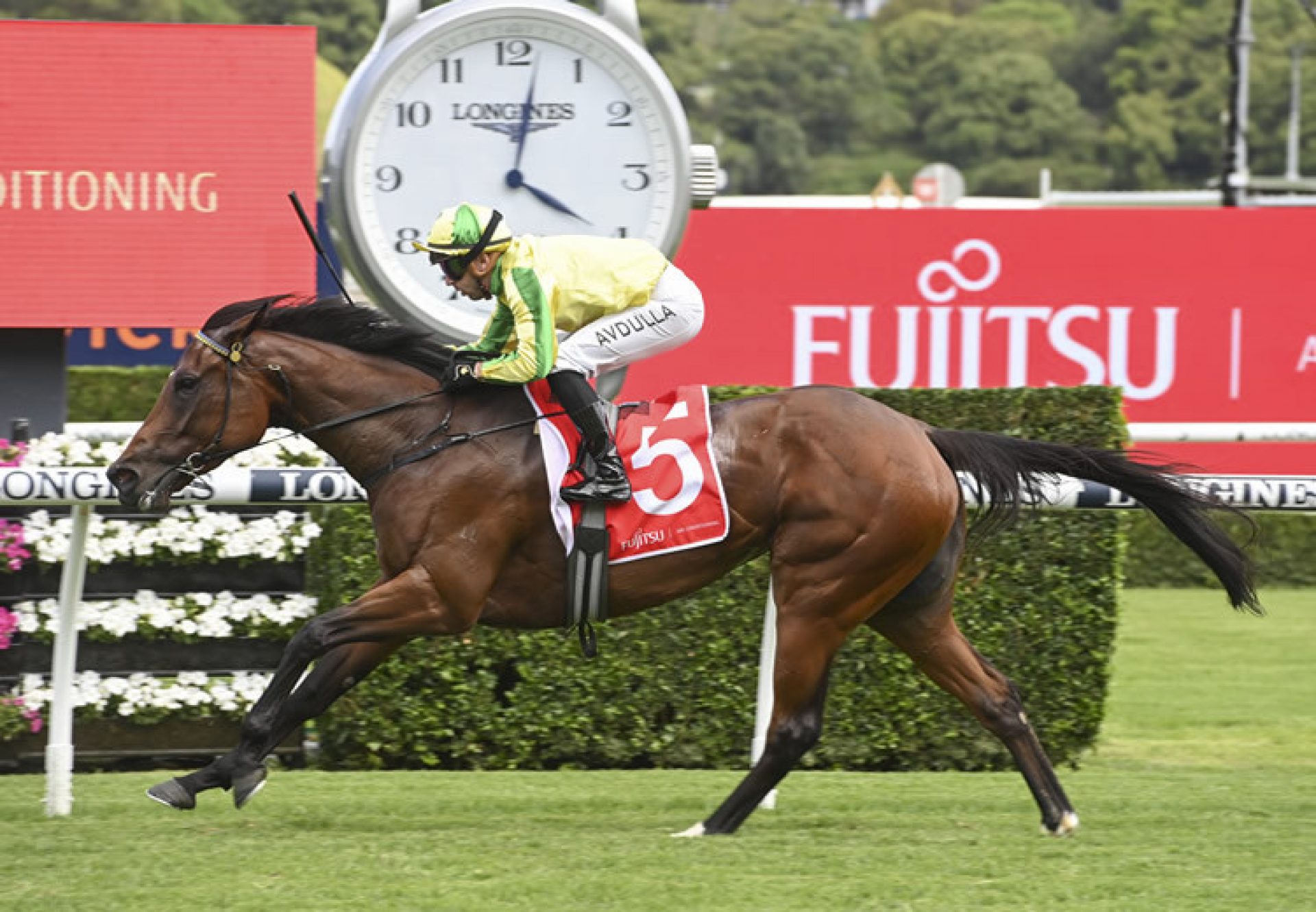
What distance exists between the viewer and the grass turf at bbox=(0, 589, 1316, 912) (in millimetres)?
4383

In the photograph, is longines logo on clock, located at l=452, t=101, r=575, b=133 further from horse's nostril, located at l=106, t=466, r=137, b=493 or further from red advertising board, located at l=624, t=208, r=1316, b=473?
red advertising board, located at l=624, t=208, r=1316, b=473

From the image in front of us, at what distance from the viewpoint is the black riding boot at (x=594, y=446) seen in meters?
5.11

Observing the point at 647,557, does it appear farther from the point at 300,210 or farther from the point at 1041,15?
the point at 1041,15

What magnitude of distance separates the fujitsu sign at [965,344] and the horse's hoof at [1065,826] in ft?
15.8

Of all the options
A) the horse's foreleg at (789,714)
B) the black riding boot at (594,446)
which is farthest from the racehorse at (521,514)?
the black riding boot at (594,446)

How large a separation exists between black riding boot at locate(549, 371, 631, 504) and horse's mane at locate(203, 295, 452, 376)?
0.45 m

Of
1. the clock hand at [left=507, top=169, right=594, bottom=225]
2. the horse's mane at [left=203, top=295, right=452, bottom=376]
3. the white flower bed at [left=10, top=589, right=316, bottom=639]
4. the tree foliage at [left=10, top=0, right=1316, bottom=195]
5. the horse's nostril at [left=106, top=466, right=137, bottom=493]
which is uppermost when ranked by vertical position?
the tree foliage at [left=10, top=0, right=1316, bottom=195]

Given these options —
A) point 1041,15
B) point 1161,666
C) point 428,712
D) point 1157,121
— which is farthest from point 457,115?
point 1041,15

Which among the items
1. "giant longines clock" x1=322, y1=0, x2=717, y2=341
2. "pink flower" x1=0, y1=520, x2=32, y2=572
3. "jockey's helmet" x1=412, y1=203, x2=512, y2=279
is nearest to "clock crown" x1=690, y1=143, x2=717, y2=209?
"giant longines clock" x1=322, y1=0, x2=717, y2=341

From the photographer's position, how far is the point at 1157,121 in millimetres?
77750

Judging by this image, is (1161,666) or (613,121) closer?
(613,121)

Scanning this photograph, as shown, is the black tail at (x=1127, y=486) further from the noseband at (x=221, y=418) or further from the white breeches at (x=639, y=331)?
the noseband at (x=221, y=418)

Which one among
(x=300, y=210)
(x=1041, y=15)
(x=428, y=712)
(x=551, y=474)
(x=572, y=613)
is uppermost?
(x=1041, y=15)

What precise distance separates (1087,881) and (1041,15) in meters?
101
